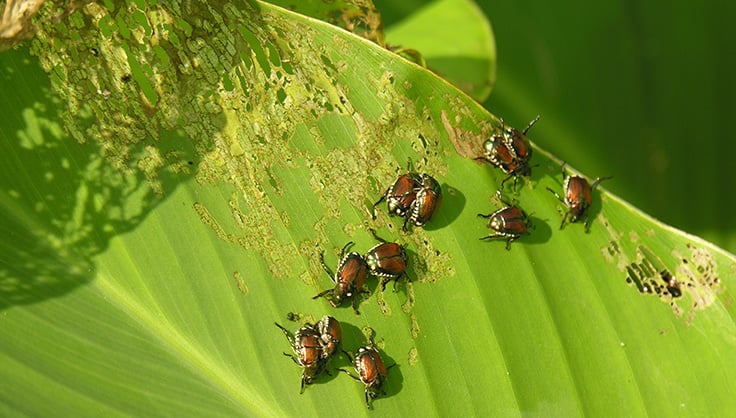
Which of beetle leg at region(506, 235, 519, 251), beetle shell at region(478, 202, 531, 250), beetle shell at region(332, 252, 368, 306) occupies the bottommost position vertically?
beetle leg at region(506, 235, 519, 251)

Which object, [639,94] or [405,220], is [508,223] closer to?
[405,220]

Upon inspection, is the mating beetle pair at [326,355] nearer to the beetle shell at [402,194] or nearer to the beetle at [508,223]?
the beetle shell at [402,194]

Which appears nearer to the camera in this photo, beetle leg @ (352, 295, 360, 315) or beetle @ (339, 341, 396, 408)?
beetle @ (339, 341, 396, 408)

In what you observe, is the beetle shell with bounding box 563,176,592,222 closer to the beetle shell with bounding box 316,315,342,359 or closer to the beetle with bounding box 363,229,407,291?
the beetle with bounding box 363,229,407,291

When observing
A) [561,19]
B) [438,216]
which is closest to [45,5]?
[438,216]

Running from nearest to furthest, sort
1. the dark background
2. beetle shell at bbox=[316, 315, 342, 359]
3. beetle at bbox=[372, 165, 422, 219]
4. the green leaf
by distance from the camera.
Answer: the green leaf, beetle shell at bbox=[316, 315, 342, 359], beetle at bbox=[372, 165, 422, 219], the dark background

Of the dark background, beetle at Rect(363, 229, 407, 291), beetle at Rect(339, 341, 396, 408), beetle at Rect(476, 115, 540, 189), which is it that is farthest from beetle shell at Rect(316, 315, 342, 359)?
the dark background

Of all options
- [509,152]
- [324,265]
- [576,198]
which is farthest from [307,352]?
[576,198]
